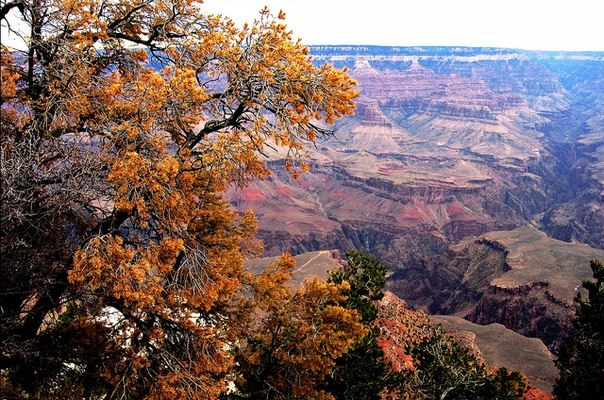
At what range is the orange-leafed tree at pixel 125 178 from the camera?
802cm

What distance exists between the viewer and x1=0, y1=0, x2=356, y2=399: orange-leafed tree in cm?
802

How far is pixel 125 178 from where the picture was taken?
790 centimetres

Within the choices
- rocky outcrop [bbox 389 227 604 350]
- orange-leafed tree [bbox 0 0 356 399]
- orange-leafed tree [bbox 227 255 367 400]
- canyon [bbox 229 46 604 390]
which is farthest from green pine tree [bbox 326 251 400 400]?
rocky outcrop [bbox 389 227 604 350]

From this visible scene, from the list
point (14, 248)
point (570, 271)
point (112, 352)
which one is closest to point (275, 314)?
point (112, 352)

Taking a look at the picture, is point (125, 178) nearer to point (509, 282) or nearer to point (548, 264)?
point (509, 282)

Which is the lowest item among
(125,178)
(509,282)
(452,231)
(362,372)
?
(452,231)

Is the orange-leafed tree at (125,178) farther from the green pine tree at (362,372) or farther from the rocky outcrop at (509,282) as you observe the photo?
the rocky outcrop at (509,282)

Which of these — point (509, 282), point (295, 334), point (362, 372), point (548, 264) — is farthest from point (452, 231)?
point (295, 334)

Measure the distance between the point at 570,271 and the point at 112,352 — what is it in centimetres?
7816

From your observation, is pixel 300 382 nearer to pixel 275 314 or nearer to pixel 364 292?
pixel 275 314

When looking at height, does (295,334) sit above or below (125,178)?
below

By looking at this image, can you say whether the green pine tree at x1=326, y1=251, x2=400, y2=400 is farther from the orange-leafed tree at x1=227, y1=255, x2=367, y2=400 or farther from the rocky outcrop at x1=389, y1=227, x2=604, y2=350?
the rocky outcrop at x1=389, y1=227, x2=604, y2=350

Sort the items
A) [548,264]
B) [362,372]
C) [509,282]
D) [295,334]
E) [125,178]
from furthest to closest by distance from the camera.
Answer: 1. [548,264]
2. [509,282]
3. [362,372]
4. [295,334]
5. [125,178]

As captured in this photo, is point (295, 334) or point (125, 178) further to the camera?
point (295, 334)
